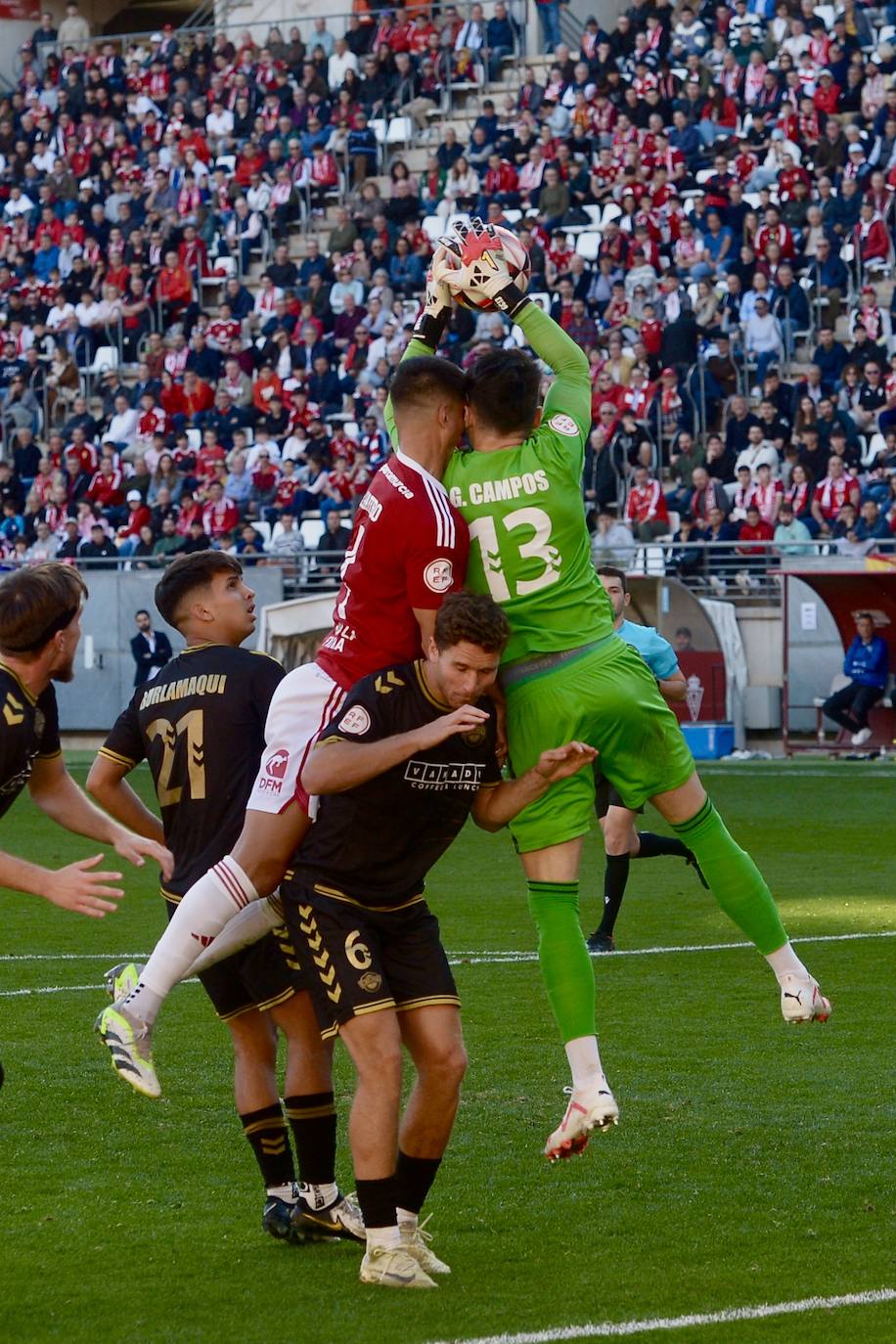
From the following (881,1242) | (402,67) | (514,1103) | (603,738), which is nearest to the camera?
(881,1242)

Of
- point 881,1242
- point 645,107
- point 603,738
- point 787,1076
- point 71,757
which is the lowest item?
point 71,757

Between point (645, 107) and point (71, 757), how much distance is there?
12825 millimetres

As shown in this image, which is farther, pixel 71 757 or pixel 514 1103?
pixel 71 757

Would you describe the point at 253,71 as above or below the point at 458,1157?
above

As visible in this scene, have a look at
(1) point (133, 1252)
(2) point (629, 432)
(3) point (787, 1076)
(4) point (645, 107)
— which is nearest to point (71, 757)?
(2) point (629, 432)

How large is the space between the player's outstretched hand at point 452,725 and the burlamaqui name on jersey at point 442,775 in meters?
0.17

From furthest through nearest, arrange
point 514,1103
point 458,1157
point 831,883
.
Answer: point 831,883 < point 514,1103 < point 458,1157

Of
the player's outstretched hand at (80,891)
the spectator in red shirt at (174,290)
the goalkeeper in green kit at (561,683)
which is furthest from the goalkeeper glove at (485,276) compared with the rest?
the spectator in red shirt at (174,290)

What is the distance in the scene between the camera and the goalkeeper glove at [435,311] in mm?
6262

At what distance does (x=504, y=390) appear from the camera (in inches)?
232

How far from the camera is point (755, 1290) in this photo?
195 inches

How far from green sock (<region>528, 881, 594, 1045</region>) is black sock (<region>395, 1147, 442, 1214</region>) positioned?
0.56 metres

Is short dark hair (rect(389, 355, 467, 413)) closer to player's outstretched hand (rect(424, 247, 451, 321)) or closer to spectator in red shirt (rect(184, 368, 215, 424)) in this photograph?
player's outstretched hand (rect(424, 247, 451, 321))

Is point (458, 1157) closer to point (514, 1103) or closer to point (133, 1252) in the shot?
point (514, 1103)
